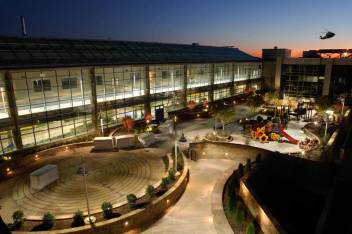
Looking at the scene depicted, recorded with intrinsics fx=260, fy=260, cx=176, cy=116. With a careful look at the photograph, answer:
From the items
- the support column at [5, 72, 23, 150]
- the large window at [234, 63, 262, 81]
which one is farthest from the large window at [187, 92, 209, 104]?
the support column at [5, 72, 23, 150]

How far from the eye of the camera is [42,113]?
28.5 m

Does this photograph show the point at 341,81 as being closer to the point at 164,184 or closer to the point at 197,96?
the point at 197,96

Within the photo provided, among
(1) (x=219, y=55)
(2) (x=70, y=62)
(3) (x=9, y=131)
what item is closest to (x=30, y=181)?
(3) (x=9, y=131)

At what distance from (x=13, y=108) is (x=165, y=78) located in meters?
23.2

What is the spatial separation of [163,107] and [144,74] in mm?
6608

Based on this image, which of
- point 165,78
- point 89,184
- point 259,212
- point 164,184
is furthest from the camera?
point 165,78

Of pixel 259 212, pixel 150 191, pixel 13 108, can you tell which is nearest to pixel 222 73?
pixel 13 108

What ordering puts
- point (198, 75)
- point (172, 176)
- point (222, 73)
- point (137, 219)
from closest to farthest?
1. point (137, 219)
2. point (172, 176)
3. point (198, 75)
4. point (222, 73)

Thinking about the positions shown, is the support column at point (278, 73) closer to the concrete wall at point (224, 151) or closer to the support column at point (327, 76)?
the support column at point (327, 76)

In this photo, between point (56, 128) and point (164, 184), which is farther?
point (56, 128)

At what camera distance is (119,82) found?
36.5 metres

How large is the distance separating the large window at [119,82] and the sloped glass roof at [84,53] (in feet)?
3.92

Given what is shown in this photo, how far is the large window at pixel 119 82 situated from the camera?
3391 cm

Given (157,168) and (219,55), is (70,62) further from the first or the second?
(219,55)
